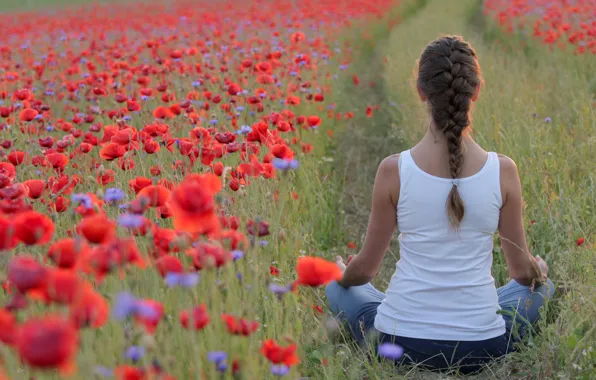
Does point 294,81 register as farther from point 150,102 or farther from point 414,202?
point 414,202

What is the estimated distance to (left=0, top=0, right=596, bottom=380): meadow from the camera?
4.48 feet

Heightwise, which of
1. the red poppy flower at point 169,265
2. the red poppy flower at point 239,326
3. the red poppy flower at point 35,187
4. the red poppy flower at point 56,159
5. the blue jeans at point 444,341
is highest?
the red poppy flower at point 169,265

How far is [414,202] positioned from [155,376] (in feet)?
4.20

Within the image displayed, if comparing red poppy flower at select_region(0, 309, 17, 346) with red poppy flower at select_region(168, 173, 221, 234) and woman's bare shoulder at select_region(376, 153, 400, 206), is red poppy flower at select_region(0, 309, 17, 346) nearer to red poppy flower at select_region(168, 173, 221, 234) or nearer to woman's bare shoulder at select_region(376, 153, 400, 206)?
red poppy flower at select_region(168, 173, 221, 234)

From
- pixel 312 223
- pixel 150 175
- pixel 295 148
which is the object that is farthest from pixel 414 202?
pixel 295 148

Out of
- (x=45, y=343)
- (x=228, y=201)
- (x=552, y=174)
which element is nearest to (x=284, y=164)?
(x=228, y=201)

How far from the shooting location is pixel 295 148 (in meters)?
4.34

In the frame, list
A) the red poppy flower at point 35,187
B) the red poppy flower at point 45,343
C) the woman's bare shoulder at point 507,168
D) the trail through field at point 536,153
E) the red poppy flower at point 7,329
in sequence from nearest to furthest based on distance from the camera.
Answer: the red poppy flower at point 45,343 < the red poppy flower at point 7,329 < the red poppy flower at point 35,187 < the woman's bare shoulder at point 507,168 < the trail through field at point 536,153

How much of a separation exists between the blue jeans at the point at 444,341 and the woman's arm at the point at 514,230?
0.07 metres

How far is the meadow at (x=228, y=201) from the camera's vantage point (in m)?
1.37

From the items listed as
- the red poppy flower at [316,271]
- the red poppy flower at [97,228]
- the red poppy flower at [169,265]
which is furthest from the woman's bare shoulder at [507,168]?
the red poppy flower at [97,228]

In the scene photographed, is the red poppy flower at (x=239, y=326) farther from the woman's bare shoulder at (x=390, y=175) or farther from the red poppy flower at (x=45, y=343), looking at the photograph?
the woman's bare shoulder at (x=390, y=175)

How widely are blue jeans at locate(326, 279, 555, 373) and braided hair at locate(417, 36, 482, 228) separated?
0.45 metres

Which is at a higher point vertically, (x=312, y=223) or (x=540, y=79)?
(x=540, y=79)
